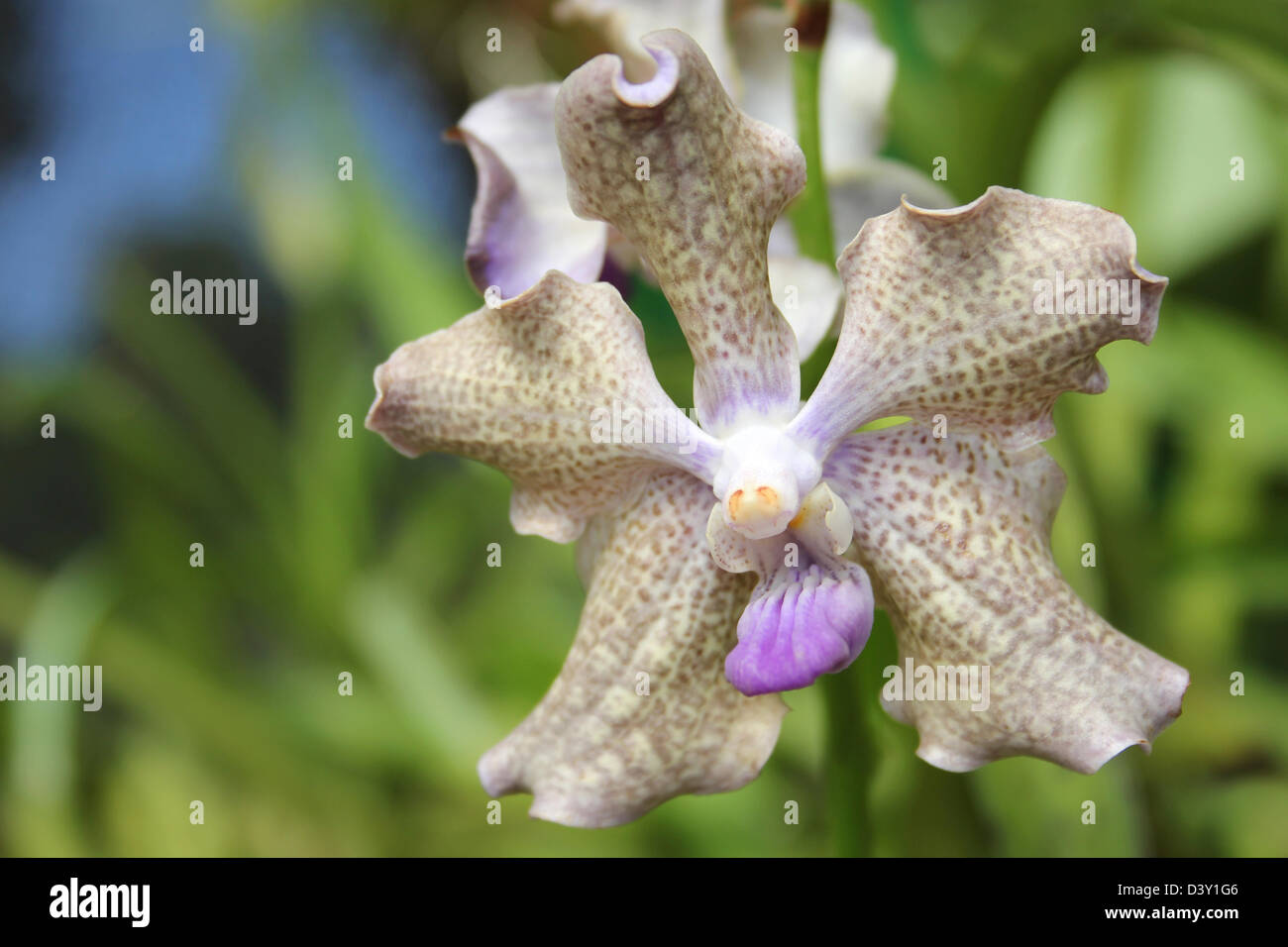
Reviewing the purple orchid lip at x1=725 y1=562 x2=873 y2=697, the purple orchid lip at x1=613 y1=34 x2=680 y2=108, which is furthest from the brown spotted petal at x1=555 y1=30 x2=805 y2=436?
the purple orchid lip at x1=725 y1=562 x2=873 y2=697

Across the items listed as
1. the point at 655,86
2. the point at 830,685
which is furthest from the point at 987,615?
the point at 655,86

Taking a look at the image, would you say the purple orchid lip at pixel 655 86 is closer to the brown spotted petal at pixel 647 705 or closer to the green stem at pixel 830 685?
the green stem at pixel 830 685

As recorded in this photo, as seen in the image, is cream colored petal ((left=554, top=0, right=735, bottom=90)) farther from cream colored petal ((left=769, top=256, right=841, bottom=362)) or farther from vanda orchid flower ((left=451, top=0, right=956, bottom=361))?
cream colored petal ((left=769, top=256, right=841, bottom=362))

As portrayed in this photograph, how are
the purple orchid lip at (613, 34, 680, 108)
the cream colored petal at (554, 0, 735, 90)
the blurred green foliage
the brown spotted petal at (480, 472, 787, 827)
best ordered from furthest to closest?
the blurred green foliage, the cream colored petal at (554, 0, 735, 90), the brown spotted petal at (480, 472, 787, 827), the purple orchid lip at (613, 34, 680, 108)

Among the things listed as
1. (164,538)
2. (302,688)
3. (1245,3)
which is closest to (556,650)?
(302,688)

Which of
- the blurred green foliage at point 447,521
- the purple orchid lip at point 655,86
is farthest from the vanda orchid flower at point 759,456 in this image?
the blurred green foliage at point 447,521

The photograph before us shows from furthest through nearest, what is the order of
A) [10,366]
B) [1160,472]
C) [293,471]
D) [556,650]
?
[10,366] → [293,471] → [556,650] → [1160,472]

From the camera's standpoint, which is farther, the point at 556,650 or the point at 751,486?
the point at 556,650

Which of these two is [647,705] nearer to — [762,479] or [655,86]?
[762,479]
